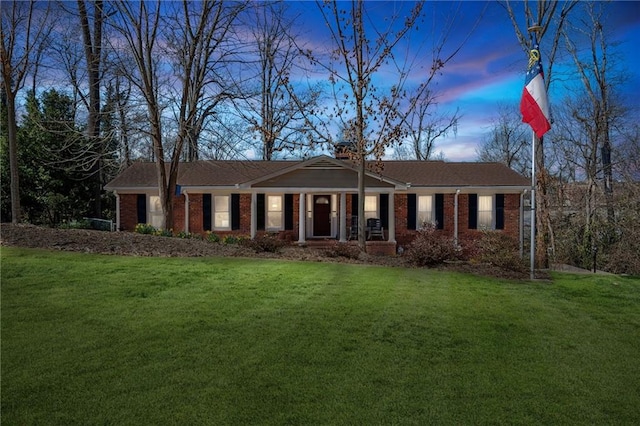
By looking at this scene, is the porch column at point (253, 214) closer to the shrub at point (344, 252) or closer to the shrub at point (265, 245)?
the shrub at point (265, 245)

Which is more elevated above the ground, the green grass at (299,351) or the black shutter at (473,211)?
the black shutter at (473,211)

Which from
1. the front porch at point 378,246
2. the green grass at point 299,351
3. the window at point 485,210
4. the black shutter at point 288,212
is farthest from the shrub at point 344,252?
the window at point 485,210

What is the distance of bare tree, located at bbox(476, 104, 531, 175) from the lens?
32.7m

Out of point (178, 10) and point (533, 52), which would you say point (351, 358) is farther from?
point (178, 10)

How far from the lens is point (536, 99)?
385 inches

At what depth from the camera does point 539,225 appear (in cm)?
1391

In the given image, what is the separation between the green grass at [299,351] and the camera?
12.2 ft

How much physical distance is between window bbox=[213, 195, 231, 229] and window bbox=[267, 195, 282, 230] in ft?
6.02

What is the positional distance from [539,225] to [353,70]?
751 cm

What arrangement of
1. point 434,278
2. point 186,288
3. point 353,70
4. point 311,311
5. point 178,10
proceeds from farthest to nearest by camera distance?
point 178,10
point 353,70
point 434,278
point 186,288
point 311,311

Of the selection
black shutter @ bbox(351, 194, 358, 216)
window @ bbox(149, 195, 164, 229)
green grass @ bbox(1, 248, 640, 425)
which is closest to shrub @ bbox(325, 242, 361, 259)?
green grass @ bbox(1, 248, 640, 425)

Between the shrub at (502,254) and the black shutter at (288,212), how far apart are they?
9297 mm

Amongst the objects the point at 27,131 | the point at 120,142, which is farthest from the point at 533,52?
the point at 120,142

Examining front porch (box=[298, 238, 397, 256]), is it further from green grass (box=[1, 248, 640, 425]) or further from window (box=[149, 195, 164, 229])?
green grass (box=[1, 248, 640, 425])
